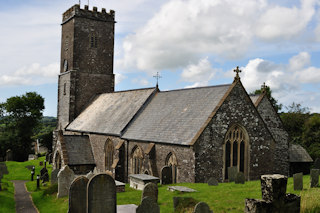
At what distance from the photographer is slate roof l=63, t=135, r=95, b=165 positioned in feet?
91.8

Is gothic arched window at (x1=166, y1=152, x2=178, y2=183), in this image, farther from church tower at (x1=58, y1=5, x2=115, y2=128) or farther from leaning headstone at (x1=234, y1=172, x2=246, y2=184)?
church tower at (x1=58, y1=5, x2=115, y2=128)

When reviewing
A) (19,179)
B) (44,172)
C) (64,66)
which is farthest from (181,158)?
(64,66)

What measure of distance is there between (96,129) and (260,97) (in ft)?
47.0

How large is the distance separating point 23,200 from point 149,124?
9549 mm

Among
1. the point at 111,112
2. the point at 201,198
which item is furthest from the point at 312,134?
the point at 201,198

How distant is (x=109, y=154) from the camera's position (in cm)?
2745

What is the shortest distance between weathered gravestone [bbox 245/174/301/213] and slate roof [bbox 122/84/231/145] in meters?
12.5

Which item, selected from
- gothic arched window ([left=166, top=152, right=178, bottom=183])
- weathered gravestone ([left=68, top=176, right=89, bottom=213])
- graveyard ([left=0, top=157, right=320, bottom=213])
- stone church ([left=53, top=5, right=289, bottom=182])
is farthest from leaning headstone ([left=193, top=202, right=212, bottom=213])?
gothic arched window ([left=166, top=152, right=178, bottom=183])

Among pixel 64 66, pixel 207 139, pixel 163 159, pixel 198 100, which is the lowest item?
pixel 163 159

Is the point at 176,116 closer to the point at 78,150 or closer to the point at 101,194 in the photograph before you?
the point at 78,150

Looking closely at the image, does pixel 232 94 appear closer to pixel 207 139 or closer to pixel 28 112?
pixel 207 139

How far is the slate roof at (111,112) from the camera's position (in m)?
27.5

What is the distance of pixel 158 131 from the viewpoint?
73.2ft

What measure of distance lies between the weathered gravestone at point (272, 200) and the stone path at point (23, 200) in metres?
14.3
